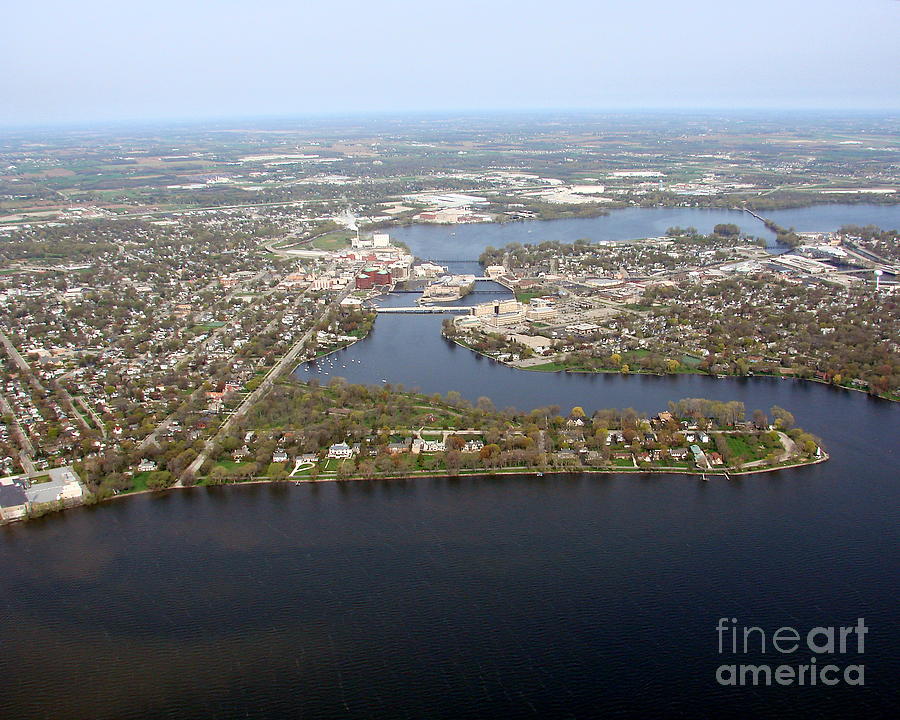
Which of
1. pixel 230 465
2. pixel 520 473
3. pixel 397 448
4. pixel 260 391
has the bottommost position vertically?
pixel 520 473

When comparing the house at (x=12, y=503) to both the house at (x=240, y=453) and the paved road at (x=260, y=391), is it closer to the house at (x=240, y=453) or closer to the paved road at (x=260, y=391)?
the paved road at (x=260, y=391)

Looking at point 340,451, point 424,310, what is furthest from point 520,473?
point 424,310

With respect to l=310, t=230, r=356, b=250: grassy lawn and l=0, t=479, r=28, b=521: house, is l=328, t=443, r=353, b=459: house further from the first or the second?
l=310, t=230, r=356, b=250: grassy lawn

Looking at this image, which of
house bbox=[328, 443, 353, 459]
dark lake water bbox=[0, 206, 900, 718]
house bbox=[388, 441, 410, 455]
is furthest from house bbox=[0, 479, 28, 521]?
house bbox=[388, 441, 410, 455]

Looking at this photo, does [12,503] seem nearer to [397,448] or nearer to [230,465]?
[230,465]

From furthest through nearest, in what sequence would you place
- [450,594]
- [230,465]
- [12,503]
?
[230,465] < [12,503] < [450,594]
